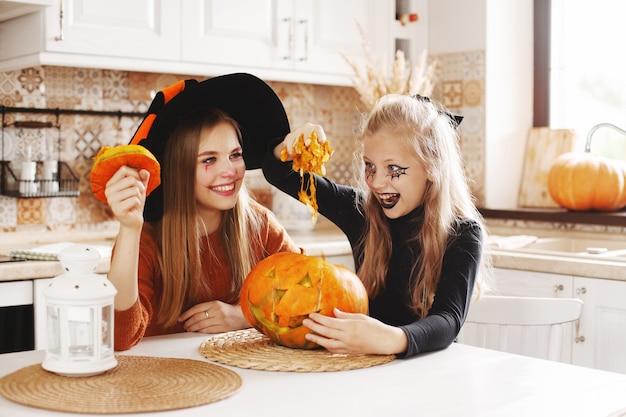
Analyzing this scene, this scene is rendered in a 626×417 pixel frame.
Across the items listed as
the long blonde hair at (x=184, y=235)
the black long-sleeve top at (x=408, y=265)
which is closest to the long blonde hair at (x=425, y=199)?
the black long-sleeve top at (x=408, y=265)

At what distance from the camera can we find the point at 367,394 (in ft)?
4.00

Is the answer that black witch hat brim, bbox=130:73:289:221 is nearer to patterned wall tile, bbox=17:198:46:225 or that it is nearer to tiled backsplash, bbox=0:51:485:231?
A: tiled backsplash, bbox=0:51:485:231

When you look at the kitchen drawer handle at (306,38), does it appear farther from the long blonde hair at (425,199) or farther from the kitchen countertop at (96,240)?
the long blonde hair at (425,199)

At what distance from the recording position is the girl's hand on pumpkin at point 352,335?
4.66 ft

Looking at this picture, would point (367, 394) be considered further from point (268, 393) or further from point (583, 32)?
point (583, 32)

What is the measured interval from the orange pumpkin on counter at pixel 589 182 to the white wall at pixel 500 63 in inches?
13.5

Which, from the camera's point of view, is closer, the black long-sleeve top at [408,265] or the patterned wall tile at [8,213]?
the black long-sleeve top at [408,265]

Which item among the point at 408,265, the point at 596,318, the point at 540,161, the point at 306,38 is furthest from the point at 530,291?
the point at 306,38

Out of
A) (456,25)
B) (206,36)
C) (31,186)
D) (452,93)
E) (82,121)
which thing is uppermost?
(456,25)

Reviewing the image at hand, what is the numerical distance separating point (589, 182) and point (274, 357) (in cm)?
221

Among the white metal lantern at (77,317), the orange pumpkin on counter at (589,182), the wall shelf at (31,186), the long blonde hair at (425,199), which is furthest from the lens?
the orange pumpkin on counter at (589,182)

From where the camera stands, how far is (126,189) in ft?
4.70

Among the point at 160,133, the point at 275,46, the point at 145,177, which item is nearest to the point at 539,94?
the point at 275,46

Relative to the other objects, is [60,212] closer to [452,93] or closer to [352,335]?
[452,93]
